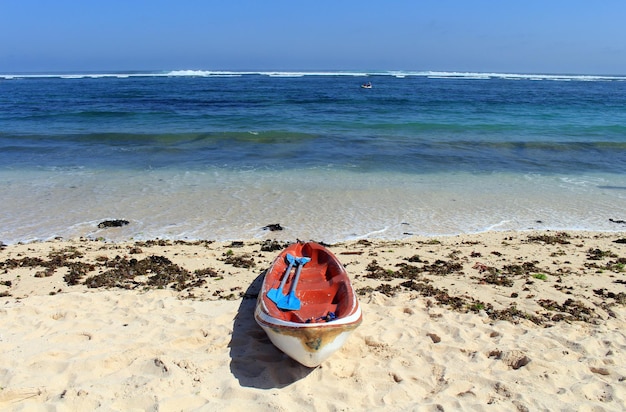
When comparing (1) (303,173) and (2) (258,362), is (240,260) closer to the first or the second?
(2) (258,362)

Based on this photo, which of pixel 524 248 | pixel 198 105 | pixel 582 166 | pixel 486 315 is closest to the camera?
pixel 486 315

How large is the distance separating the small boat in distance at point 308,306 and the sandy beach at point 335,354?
1.33 feet

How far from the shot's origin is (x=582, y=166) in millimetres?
17062

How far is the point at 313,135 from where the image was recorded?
22.7 meters

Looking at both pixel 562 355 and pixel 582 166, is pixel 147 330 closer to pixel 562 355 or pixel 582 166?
pixel 562 355

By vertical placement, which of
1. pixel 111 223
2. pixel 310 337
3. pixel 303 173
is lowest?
A: pixel 111 223

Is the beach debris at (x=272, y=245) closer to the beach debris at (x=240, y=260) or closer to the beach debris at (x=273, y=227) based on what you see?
the beach debris at (x=240, y=260)

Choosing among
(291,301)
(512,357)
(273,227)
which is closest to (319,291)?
(291,301)

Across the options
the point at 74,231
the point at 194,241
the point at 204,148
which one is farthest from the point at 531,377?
the point at 204,148

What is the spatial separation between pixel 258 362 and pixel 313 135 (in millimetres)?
18240

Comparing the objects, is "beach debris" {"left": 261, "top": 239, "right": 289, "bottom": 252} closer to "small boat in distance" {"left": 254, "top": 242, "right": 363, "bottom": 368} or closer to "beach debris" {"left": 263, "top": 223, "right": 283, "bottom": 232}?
"beach debris" {"left": 263, "top": 223, "right": 283, "bottom": 232}

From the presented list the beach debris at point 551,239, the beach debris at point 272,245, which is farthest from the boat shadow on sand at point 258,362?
the beach debris at point 551,239

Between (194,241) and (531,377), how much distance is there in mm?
6393

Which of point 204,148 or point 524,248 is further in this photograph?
point 204,148
